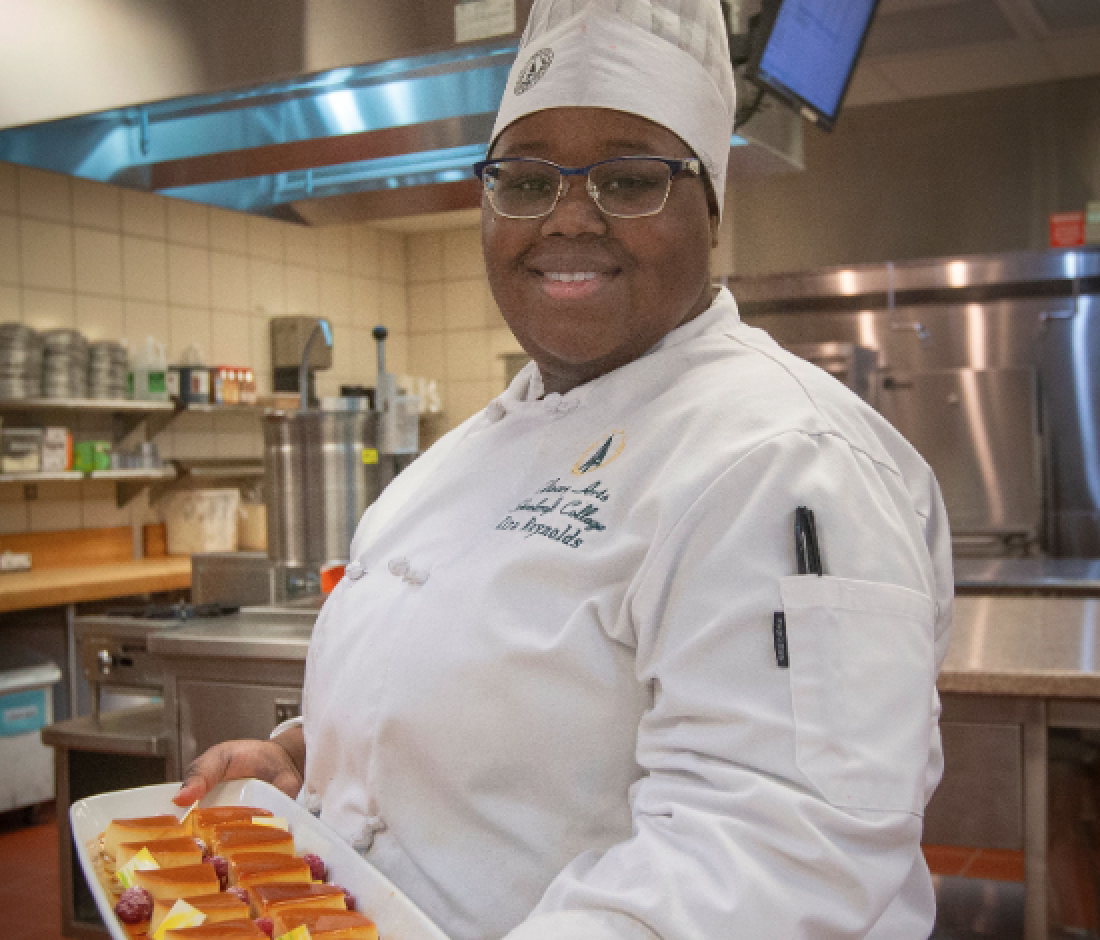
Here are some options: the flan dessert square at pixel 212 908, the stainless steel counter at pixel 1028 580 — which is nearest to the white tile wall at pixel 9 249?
→ the stainless steel counter at pixel 1028 580

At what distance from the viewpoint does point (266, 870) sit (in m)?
1.06

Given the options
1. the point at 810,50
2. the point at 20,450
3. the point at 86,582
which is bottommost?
the point at 86,582

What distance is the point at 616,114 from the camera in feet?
3.42

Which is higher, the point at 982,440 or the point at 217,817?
the point at 982,440

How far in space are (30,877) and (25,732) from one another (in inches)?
28.1

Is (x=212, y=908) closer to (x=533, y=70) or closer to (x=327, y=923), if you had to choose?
(x=327, y=923)

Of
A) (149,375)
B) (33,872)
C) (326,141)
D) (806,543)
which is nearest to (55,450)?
(149,375)

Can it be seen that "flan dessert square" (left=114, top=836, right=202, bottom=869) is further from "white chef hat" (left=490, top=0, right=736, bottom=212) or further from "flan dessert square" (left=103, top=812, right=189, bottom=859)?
"white chef hat" (left=490, top=0, right=736, bottom=212)

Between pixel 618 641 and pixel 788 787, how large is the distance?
0.65 ft

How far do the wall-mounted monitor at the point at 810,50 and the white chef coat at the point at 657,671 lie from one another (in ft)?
4.78

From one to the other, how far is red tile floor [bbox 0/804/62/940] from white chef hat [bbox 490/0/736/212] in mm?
2886

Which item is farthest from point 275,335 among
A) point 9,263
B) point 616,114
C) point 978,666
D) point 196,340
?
point 616,114

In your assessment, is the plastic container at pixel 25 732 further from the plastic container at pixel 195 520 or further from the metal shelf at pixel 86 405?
the plastic container at pixel 195 520

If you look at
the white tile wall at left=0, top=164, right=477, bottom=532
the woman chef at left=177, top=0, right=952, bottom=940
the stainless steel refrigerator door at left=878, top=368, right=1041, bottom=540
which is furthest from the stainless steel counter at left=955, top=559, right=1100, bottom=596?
the white tile wall at left=0, top=164, right=477, bottom=532
